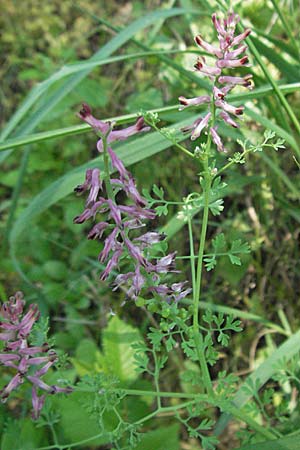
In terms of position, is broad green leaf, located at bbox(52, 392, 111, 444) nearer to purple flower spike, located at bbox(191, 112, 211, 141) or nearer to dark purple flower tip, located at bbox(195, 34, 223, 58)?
purple flower spike, located at bbox(191, 112, 211, 141)

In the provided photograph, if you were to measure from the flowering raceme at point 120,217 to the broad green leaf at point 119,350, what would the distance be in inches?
22.1

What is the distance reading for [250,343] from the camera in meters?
Answer: 2.06

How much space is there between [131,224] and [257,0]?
149 cm

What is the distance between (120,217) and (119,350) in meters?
0.77

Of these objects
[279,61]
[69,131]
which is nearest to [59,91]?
[69,131]

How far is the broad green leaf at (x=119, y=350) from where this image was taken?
1.64m

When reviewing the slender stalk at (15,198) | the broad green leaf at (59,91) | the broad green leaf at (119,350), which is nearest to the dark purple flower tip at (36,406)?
the broad green leaf at (119,350)

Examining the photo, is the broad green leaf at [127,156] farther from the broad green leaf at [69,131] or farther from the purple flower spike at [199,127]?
the purple flower spike at [199,127]

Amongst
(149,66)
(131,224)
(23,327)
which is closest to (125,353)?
(23,327)

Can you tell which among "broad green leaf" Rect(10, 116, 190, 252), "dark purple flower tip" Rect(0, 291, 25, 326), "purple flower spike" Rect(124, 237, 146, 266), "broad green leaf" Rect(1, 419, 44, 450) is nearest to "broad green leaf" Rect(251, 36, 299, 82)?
"broad green leaf" Rect(10, 116, 190, 252)

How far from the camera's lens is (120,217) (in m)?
0.99

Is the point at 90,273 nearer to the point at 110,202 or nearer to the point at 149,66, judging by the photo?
the point at 149,66

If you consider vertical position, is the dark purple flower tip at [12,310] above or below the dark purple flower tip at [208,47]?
below

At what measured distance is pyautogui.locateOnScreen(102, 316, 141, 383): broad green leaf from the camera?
5.39 ft
